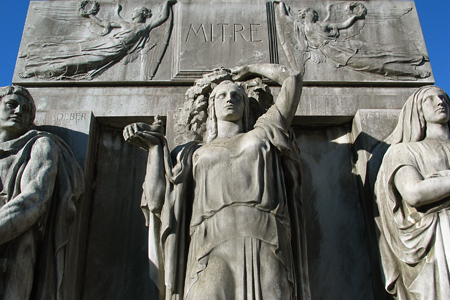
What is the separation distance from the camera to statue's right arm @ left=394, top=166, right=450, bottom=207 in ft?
22.5

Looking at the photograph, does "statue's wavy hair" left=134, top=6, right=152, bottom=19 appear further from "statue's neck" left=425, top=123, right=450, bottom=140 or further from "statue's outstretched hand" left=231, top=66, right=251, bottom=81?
"statue's neck" left=425, top=123, right=450, bottom=140

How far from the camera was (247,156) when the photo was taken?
Answer: 6918 millimetres

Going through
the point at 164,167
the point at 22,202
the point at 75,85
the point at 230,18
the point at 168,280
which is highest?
the point at 230,18

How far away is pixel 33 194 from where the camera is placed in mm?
6824

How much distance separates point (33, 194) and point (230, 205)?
7.12 ft

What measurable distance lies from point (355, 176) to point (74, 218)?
3.74m

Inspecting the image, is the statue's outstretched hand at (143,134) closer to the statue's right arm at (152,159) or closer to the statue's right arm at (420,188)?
the statue's right arm at (152,159)

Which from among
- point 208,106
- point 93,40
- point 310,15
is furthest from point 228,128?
point 310,15

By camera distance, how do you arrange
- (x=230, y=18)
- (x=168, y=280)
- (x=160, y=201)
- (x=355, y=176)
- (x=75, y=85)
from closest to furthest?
(x=168, y=280) < (x=160, y=201) < (x=355, y=176) < (x=75, y=85) < (x=230, y=18)

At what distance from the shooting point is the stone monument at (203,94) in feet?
25.6

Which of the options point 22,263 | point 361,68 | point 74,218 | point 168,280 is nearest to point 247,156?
point 168,280

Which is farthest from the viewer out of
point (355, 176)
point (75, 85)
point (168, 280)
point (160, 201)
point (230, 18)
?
point (230, 18)

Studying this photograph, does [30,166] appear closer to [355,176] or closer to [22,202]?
[22,202]

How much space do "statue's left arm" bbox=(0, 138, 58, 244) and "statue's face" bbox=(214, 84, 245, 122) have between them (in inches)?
79.7
